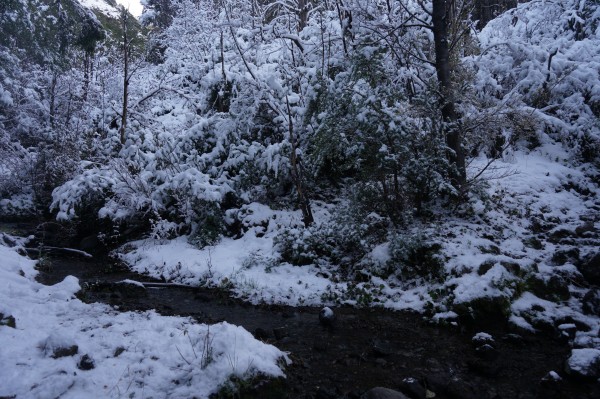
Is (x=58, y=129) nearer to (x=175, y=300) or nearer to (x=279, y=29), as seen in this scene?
(x=279, y=29)

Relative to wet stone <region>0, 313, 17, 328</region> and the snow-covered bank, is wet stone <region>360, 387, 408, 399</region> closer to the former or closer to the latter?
the snow-covered bank

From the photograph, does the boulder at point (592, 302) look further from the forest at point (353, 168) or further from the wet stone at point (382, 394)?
the wet stone at point (382, 394)

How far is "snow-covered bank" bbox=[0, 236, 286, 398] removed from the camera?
3627 millimetres

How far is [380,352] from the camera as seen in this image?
5441 mm

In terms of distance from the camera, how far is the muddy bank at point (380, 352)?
445cm

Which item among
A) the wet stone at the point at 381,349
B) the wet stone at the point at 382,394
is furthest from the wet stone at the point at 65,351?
the wet stone at the point at 381,349

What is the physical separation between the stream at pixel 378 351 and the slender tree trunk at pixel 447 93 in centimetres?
408

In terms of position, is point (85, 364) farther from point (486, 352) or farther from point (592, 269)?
point (592, 269)

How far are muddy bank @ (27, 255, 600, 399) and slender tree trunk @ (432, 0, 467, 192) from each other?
412 cm

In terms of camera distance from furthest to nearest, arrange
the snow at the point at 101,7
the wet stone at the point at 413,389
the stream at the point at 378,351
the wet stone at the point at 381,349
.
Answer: the snow at the point at 101,7 < the wet stone at the point at 381,349 < the stream at the point at 378,351 < the wet stone at the point at 413,389

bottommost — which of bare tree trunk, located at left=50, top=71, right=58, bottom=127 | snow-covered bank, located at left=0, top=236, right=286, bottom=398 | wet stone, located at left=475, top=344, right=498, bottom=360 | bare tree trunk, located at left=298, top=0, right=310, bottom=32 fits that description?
wet stone, located at left=475, top=344, right=498, bottom=360

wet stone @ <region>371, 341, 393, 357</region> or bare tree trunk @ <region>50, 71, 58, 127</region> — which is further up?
bare tree trunk @ <region>50, 71, 58, 127</region>

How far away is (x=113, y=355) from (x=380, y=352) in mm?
3651

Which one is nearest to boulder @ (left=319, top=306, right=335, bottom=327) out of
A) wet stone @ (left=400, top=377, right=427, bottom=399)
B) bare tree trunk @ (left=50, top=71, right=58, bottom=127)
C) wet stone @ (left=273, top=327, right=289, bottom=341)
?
wet stone @ (left=273, top=327, right=289, bottom=341)
